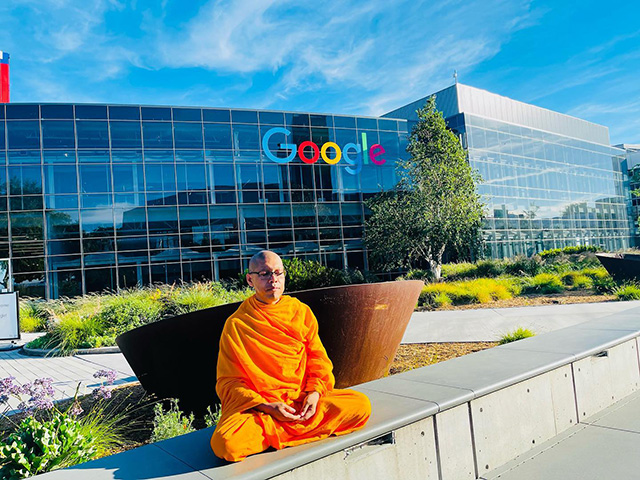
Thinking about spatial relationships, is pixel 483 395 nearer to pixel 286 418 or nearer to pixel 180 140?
pixel 286 418

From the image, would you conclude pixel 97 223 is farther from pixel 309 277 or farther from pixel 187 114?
pixel 309 277

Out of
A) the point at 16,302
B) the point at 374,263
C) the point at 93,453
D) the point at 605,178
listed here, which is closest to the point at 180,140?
the point at 374,263

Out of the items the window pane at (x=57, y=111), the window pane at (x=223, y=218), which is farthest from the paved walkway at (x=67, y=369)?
the window pane at (x=57, y=111)

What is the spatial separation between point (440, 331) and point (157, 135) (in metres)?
21.8

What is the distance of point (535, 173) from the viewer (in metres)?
37.4

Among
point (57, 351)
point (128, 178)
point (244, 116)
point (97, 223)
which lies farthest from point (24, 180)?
point (57, 351)

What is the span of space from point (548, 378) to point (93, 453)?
3404 mm

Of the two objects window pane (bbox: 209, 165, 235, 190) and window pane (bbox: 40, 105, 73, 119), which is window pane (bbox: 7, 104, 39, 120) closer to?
window pane (bbox: 40, 105, 73, 119)

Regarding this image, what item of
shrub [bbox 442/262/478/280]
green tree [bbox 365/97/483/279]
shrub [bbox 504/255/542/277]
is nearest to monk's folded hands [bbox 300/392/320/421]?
shrub [bbox 504/255/542/277]

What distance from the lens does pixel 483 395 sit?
3.25 meters

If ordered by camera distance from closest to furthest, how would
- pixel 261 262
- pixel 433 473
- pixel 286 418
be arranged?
pixel 286 418
pixel 261 262
pixel 433 473

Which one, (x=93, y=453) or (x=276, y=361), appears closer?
(x=276, y=361)

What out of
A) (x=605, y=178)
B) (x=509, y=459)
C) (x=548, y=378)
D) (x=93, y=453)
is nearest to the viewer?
(x=93, y=453)

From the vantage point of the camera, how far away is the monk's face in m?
2.65
